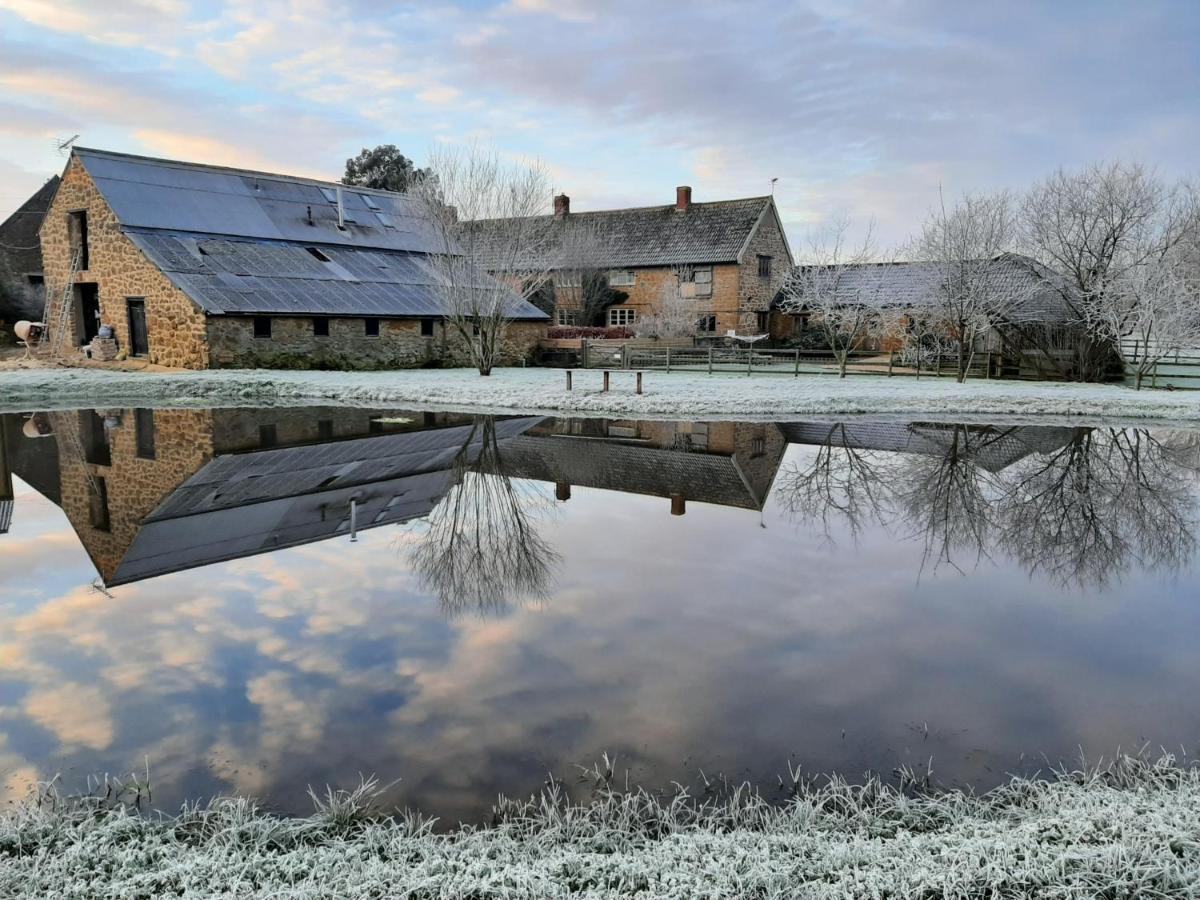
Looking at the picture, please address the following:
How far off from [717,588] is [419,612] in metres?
2.66

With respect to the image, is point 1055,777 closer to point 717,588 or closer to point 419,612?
point 717,588

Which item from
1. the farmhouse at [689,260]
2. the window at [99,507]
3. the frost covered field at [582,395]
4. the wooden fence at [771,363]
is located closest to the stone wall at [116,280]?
the frost covered field at [582,395]

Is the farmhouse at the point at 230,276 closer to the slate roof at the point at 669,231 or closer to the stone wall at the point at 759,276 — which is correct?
the slate roof at the point at 669,231

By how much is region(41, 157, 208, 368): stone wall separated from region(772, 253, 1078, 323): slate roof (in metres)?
25.4

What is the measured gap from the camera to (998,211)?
2967cm

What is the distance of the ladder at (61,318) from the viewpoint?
96.8 ft

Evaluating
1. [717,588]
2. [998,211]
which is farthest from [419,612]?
[998,211]

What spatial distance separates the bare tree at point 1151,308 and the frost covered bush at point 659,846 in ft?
86.3

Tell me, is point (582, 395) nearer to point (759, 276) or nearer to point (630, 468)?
point (630, 468)

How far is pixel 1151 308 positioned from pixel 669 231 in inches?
970

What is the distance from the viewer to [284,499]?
35.8 feet

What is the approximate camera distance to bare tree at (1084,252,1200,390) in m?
25.8

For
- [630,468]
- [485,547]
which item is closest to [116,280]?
[630,468]

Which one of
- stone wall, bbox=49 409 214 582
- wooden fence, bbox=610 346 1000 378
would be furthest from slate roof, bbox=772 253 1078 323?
stone wall, bbox=49 409 214 582
